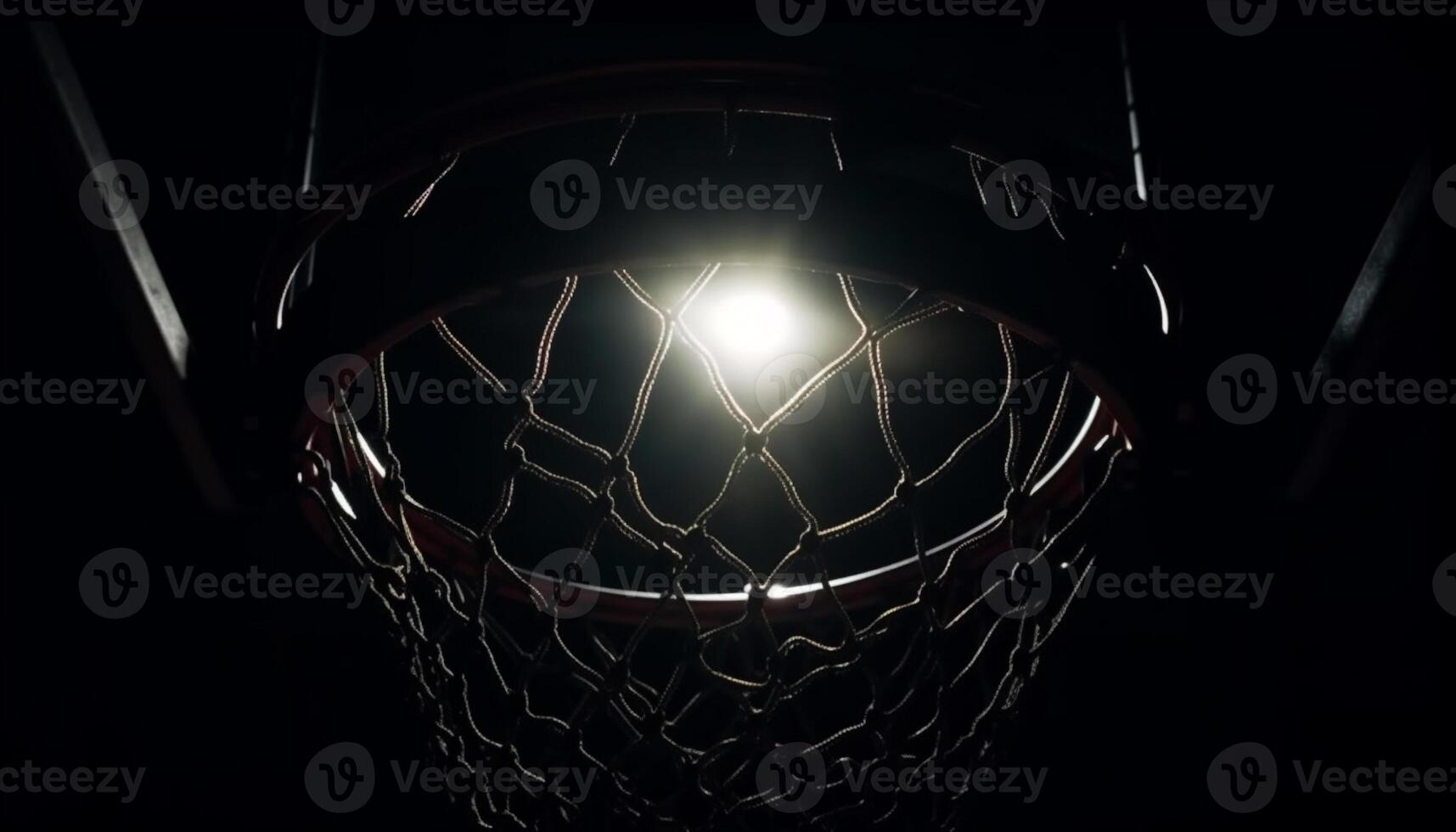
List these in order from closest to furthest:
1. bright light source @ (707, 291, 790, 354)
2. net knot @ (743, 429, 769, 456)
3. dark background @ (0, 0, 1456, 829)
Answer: net knot @ (743, 429, 769, 456) < dark background @ (0, 0, 1456, 829) < bright light source @ (707, 291, 790, 354)

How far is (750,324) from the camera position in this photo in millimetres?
1327

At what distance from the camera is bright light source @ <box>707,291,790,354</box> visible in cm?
131

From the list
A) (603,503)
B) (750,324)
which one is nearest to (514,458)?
(603,503)

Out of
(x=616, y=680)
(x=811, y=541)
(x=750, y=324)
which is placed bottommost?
(x=616, y=680)

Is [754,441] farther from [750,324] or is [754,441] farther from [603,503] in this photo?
[750,324]

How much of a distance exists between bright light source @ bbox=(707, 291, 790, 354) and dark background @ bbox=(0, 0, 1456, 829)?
0.92ft

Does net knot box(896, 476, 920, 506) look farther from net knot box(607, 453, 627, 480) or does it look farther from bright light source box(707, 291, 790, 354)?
bright light source box(707, 291, 790, 354)

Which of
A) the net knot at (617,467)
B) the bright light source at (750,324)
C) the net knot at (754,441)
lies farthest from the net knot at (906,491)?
the bright light source at (750,324)

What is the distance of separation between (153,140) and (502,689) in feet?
2.55

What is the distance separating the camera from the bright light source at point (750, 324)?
131 centimetres

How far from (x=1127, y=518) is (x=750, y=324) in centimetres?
69

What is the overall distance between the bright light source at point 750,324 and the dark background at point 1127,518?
28 centimetres

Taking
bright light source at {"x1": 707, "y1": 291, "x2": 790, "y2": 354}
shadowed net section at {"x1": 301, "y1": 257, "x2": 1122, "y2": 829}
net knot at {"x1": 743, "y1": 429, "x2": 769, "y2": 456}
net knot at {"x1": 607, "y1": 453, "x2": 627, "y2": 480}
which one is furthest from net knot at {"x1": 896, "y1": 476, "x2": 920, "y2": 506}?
bright light source at {"x1": 707, "y1": 291, "x2": 790, "y2": 354}

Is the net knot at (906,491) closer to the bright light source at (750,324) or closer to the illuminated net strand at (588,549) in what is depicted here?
the illuminated net strand at (588,549)
